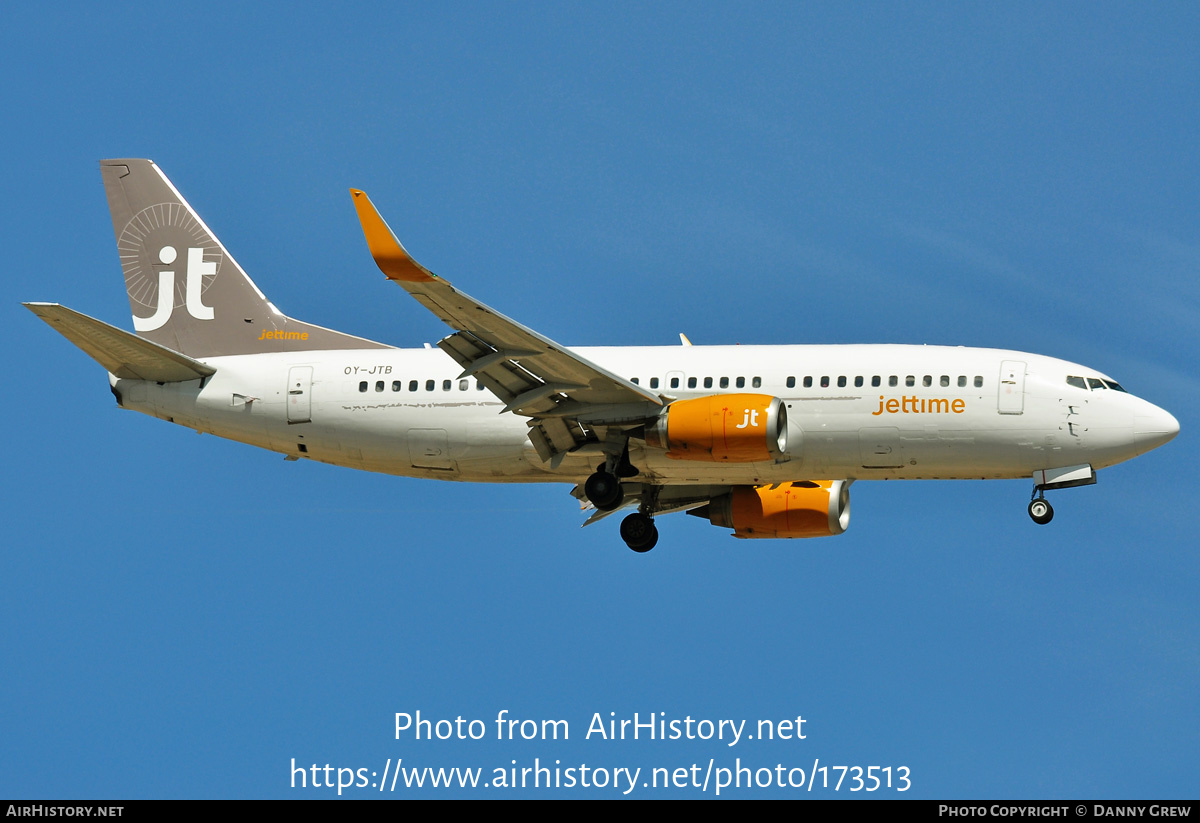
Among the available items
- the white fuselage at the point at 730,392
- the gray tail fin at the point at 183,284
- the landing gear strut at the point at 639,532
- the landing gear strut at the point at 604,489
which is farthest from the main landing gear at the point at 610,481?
the gray tail fin at the point at 183,284

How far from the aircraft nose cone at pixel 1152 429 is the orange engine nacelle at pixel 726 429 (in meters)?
8.28

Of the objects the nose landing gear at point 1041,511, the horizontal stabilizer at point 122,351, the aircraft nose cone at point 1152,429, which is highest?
the horizontal stabilizer at point 122,351

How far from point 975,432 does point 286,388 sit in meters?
17.4

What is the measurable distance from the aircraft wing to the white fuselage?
0.90m

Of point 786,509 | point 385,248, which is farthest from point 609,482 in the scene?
point 385,248

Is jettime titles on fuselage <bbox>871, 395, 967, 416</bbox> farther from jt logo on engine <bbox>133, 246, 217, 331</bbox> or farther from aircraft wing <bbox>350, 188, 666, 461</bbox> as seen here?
jt logo on engine <bbox>133, 246, 217, 331</bbox>

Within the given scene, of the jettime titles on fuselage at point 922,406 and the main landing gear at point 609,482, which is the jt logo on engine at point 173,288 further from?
the jettime titles on fuselage at point 922,406

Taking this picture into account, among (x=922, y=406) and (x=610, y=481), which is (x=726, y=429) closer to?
(x=610, y=481)

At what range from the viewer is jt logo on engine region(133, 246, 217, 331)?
45531 millimetres

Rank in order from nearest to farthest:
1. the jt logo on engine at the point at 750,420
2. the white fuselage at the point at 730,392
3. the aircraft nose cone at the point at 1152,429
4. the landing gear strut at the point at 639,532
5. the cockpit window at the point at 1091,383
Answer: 1. the jt logo on engine at the point at 750,420
2. the aircraft nose cone at the point at 1152,429
3. the white fuselage at the point at 730,392
4. the cockpit window at the point at 1091,383
5. the landing gear strut at the point at 639,532

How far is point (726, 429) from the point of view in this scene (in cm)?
3816

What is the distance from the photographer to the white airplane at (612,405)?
127ft

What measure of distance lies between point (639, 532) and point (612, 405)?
5.40 m
